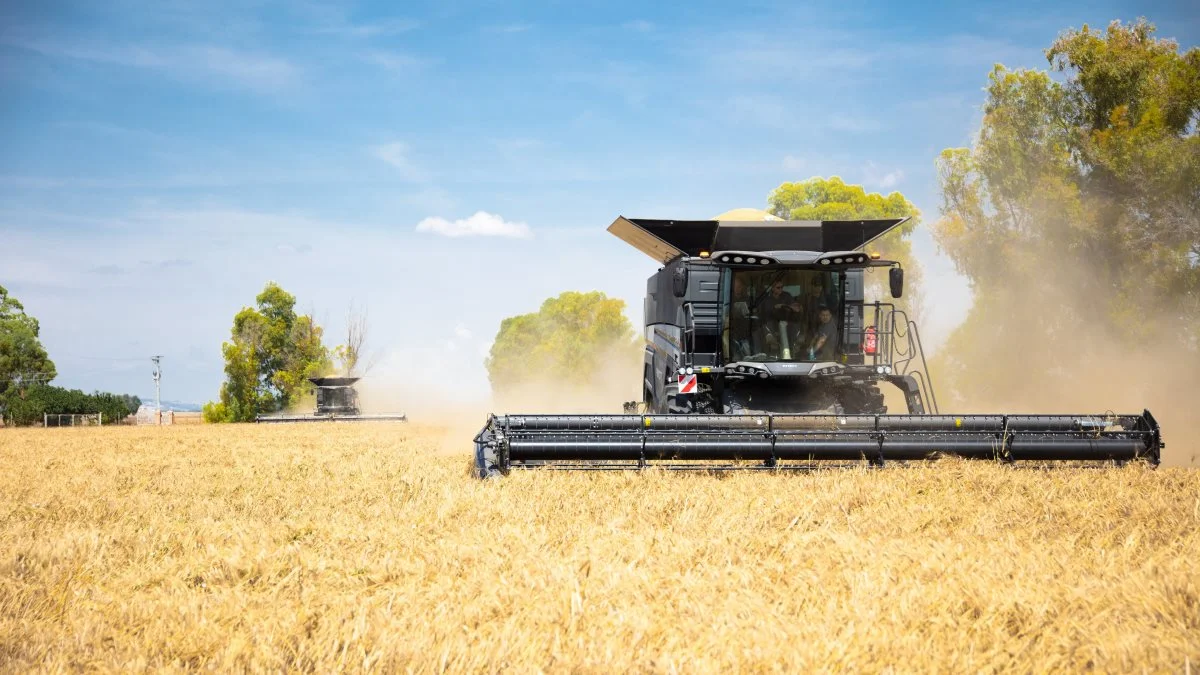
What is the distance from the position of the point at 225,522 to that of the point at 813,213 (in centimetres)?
3355

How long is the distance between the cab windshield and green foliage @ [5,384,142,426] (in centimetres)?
4683

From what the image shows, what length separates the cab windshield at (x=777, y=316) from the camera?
11.0 meters

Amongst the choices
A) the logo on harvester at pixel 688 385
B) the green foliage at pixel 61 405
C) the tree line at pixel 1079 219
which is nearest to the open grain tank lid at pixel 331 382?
the green foliage at pixel 61 405

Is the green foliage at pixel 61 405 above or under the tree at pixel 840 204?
under

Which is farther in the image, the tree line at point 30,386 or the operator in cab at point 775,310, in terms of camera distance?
the tree line at point 30,386

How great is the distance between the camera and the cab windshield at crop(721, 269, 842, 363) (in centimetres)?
1100

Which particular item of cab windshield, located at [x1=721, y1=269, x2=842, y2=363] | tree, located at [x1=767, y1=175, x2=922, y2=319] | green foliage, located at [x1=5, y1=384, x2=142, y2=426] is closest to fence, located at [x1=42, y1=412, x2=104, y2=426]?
green foliage, located at [x1=5, y1=384, x2=142, y2=426]

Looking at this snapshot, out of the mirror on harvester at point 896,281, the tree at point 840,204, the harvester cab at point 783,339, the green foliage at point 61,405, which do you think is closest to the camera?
the mirror on harvester at point 896,281

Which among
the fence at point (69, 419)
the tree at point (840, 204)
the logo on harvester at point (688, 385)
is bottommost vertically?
the fence at point (69, 419)

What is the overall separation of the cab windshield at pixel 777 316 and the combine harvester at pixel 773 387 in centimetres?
1

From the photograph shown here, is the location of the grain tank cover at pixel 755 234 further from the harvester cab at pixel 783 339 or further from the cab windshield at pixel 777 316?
the cab windshield at pixel 777 316

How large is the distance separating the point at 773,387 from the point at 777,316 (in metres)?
0.79

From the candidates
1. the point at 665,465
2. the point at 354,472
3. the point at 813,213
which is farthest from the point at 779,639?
the point at 813,213

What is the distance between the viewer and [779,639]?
3287 millimetres
